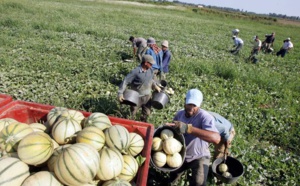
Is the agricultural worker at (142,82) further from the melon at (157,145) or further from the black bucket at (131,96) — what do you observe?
the melon at (157,145)

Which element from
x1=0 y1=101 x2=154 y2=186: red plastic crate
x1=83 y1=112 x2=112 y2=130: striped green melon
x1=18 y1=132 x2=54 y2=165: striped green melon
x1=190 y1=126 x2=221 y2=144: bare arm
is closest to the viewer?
x1=18 y1=132 x2=54 y2=165: striped green melon

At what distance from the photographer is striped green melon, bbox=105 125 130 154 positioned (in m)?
2.99

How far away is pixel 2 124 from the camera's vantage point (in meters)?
3.05

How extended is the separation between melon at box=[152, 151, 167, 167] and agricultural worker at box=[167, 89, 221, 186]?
45 cm

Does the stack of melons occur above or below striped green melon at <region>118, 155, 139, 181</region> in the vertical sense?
below

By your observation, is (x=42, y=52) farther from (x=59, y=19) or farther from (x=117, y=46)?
(x=59, y=19)

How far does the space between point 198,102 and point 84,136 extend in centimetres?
192

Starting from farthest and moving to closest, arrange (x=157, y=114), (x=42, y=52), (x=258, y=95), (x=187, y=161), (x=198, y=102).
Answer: (x=42, y=52) < (x=258, y=95) < (x=157, y=114) < (x=187, y=161) < (x=198, y=102)

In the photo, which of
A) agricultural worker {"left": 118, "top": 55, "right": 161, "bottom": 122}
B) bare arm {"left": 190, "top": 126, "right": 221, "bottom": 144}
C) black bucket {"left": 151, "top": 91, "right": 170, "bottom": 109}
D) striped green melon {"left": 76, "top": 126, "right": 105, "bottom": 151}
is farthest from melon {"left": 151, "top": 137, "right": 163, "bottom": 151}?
black bucket {"left": 151, "top": 91, "right": 170, "bottom": 109}

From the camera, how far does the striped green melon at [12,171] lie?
86.6 inches

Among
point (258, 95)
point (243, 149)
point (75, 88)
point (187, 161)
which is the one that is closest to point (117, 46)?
point (75, 88)

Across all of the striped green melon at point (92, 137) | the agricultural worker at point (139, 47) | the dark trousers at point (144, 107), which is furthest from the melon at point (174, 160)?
the agricultural worker at point (139, 47)

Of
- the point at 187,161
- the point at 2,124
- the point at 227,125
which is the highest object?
the point at 2,124

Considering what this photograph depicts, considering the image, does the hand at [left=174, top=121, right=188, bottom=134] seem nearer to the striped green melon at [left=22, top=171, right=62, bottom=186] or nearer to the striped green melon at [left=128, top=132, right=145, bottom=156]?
the striped green melon at [left=128, top=132, right=145, bottom=156]
